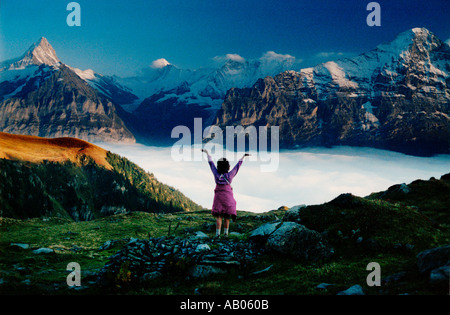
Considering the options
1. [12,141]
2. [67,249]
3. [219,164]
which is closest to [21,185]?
[12,141]

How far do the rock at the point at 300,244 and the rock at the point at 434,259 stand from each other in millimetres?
4463

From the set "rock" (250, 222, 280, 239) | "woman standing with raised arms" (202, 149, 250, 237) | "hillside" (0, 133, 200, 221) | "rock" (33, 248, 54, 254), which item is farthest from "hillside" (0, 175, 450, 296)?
"hillside" (0, 133, 200, 221)

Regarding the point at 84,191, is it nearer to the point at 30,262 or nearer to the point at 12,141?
the point at 12,141

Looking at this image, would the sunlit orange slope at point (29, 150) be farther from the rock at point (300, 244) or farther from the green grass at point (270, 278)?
the rock at point (300, 244)

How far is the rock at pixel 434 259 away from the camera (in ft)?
32.4

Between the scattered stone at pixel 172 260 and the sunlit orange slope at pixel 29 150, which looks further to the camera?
the sunlit orange slope at pixel 29 150

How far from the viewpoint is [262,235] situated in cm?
1645

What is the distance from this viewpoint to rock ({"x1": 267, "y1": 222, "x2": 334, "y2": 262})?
14188mm

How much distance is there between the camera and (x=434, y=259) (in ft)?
33.3

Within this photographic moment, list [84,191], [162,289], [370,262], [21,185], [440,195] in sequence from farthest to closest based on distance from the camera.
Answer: [84,191], [21,185], [440,195], [370,262], [162,289]

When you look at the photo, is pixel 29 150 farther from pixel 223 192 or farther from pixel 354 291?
pixel 354 291

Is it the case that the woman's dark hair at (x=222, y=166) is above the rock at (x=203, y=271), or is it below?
above

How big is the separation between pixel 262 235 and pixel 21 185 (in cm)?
15125

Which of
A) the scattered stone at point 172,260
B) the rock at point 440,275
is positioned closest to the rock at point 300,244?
the scattered stone at point 172,260
